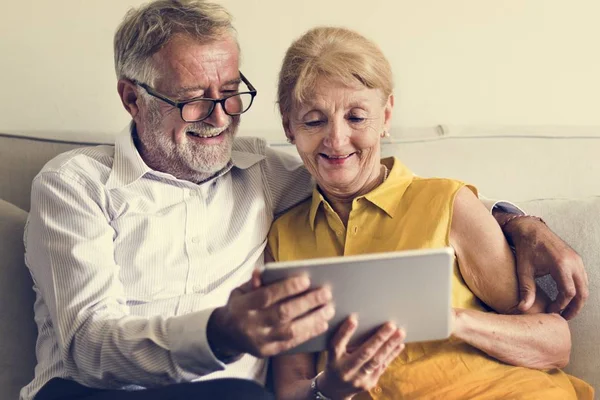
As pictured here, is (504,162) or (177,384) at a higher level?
(504,162)

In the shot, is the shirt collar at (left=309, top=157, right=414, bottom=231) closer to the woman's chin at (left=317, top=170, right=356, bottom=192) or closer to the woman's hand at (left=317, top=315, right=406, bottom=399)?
the woman's chin at (left=317, top=170, right=356, bottom=192)

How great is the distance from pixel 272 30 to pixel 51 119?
0.66m

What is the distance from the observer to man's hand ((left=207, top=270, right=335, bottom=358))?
1.21 metres

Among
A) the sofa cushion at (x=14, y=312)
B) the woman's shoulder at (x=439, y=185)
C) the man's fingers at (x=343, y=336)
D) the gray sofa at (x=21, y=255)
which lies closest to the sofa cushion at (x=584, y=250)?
the gray sofa at (x=21, y=255)

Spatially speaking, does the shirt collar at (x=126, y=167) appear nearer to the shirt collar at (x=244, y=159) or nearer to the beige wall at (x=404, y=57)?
the shirt collar at (x=244, y=159)

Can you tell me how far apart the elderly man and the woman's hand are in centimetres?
17

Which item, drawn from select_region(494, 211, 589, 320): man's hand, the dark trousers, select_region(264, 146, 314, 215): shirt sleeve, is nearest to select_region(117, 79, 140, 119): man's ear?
select_region(264, 146, 314, 215): shirt sleeve

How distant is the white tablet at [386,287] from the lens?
1.19m

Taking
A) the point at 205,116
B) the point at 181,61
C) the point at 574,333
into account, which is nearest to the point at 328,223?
the point at 205,116

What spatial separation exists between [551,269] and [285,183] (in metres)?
0.62

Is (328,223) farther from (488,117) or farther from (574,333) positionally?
A: (488,117)

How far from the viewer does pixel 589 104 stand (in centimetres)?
245

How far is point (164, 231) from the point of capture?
1.71 metres

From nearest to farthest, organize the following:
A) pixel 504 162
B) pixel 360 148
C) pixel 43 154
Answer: pixel 360 148 < pixel 43 154 < pixel 504 162
